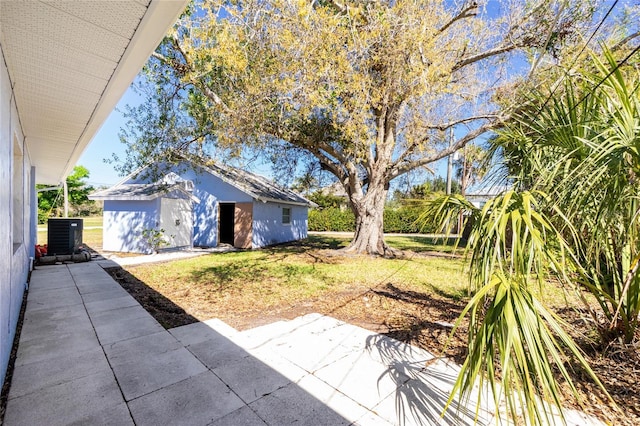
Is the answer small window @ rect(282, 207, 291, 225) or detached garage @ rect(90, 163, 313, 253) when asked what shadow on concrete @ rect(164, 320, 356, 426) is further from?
small window @ rect(282, 207, 291, 225)

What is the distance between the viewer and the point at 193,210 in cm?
1476

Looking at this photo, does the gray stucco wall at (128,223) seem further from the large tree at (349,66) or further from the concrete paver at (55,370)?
the concrete paver at (55,370)

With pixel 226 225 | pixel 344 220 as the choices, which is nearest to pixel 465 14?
pixel 226 225

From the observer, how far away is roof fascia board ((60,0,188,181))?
7.22 feet

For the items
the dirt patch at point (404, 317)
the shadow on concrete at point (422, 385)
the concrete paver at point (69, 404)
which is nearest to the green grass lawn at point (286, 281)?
the dirt patch at point (404, 317)

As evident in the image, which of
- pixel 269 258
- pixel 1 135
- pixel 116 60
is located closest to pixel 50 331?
pixel 1 135

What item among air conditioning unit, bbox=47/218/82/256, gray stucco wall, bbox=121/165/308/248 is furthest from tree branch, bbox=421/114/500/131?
air conditioning unit, bbox=47/218/82/256

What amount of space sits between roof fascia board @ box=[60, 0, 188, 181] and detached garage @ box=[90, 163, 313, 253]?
26.2 ft

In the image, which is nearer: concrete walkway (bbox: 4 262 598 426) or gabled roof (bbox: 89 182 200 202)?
concrete walkway (bbox: 4 262 598 426)

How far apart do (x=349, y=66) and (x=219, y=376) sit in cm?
606

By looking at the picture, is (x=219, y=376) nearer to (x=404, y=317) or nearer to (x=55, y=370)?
(x=55, y=370)

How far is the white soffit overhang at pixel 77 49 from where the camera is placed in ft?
7.23

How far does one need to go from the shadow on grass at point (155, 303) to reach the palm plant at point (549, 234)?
4211 mm

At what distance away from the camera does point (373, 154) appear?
12.6 metres
